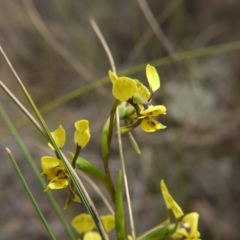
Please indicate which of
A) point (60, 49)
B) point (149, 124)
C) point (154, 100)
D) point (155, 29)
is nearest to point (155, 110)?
point (149, 124)

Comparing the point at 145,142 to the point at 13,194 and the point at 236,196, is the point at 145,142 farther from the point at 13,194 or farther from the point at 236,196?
the point at 13,194

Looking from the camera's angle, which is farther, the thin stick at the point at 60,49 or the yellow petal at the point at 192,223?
the thin stick at the point at 60,49

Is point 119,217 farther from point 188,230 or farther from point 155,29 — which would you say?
point 155,29

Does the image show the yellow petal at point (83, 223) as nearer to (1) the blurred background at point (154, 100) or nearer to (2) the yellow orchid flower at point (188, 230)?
(2) the yellow orchid flower at point (188, 230)

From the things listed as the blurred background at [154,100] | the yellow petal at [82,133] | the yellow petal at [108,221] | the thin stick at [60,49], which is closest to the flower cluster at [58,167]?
the yellow petal at [82,133]

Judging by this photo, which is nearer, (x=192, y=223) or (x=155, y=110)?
(x=155, y=110)

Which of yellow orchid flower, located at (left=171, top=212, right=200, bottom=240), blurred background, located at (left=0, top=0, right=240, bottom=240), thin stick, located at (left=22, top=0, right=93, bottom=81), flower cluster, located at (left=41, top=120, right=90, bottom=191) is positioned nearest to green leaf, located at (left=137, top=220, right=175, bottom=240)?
yellow orchid flower, located at (left=171, top=212, right=200, bottom=240)
